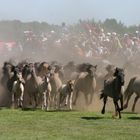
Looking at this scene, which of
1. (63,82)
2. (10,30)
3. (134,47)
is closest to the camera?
(63,82)

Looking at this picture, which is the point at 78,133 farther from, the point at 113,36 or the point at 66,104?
the point at 113,36

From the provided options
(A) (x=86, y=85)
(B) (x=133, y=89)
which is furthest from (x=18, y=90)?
(B) (x=133, y=89)

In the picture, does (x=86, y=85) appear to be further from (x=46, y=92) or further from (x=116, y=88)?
(x=116, y=88)

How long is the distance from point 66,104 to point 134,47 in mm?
16623

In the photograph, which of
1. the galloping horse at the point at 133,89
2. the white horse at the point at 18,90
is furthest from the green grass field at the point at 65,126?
the galloping horse at the point at 133,89

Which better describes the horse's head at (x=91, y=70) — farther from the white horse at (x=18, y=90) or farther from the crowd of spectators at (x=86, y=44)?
the crowd of spectators at (x=86, y=44)

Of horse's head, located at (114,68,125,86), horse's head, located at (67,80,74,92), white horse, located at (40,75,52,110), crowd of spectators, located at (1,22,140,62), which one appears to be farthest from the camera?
crowd of spectators, located at (1,22,140,62)

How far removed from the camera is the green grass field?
15.8m

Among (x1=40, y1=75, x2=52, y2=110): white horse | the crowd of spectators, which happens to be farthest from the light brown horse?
the crowd of spectators

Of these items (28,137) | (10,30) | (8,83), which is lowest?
(28,137)

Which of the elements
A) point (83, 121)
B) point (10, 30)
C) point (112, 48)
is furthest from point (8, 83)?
point (10, 30)

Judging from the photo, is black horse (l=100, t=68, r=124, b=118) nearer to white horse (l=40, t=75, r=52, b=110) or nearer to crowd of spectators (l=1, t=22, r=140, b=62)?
white horse (l=40, t=75, r=52, b=110)

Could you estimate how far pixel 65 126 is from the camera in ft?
59.2

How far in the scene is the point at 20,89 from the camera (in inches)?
982
